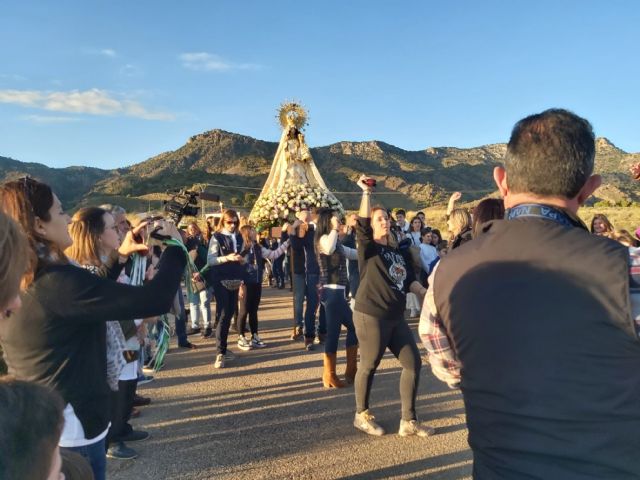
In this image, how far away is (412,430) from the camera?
14.4ft

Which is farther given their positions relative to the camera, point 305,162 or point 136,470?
point 305,162

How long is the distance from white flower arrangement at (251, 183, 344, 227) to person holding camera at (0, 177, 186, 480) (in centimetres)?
894

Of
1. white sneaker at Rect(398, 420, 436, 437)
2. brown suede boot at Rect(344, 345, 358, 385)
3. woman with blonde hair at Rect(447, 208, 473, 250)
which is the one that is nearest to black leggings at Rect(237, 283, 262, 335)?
brown suede boot at Rect(344, 345, 358, 385)

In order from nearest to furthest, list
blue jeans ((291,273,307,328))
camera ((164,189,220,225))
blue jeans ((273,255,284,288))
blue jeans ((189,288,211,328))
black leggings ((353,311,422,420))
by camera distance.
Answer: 1. camera ((164,189,220,225))
2. black leggings ((353,311,422,420))
3. blue jeans ((291,273,307,328))
4. blue jeans ((189,288,211,328))
5. blue jeans ((273,255,284,288))

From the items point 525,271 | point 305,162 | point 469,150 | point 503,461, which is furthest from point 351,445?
point 469,150

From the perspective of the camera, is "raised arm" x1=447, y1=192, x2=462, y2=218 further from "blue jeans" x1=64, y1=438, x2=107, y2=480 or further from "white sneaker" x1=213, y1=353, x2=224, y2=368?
"blue jeans" x1=64, y1=438, x2=107, y2=480

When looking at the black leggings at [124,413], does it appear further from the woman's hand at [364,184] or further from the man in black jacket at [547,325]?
the man in black jacket at [547,325]

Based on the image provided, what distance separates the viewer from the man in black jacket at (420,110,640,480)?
1.35 meters

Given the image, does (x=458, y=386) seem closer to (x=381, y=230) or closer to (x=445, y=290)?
(x=445, y=290)

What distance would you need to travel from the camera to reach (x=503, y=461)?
150cm

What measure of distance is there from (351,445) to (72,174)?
133576mm

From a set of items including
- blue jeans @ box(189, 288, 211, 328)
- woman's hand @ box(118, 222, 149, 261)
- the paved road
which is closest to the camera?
woman's hand @ box(118, 222, 149, 261)

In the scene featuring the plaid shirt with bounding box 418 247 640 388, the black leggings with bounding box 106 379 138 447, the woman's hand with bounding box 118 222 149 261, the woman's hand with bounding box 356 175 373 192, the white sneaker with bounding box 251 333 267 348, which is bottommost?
the white sneaker with bounding box 251 333 267 348

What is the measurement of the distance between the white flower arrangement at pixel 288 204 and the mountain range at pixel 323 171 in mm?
48740
